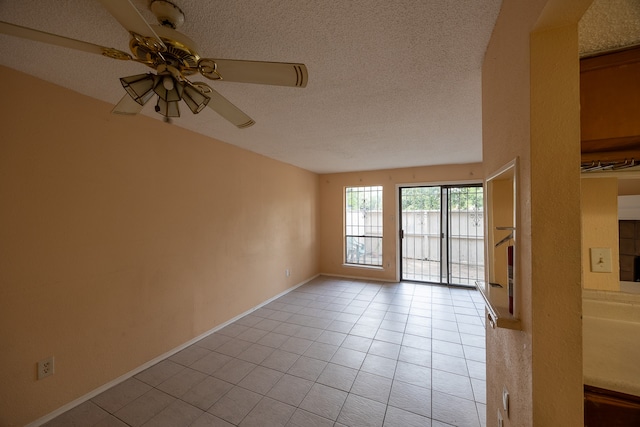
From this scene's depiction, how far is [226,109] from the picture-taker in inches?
54.1

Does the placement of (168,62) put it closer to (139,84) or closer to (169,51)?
(169,51)

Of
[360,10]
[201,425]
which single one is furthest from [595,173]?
[201,425]

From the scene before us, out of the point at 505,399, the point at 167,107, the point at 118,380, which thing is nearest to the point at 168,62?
the point at 167,107

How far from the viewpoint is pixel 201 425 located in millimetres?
1624

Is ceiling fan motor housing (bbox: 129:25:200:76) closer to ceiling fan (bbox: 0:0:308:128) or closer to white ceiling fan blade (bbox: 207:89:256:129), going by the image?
ceiling fan (bbox: 0:0:308:128)

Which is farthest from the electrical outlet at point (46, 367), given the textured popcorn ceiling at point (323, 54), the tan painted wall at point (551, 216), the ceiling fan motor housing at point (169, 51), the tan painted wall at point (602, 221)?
the tan painted wall at point (602, 221)

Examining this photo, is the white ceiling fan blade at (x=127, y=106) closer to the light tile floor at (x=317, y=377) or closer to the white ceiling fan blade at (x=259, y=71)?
the white ceiling fan blade at (x=259, y=71)

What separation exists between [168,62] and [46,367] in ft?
7.39

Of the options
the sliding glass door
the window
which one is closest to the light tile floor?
the sliding glass door

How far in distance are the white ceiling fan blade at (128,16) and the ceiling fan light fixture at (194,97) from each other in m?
0.30

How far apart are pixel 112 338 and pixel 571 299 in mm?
2960

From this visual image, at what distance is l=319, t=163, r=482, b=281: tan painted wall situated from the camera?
4500mm

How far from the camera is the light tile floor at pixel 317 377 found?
169cm

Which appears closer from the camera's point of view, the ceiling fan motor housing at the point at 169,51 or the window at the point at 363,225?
the ceiling fan motor housing at the point at 169,51
